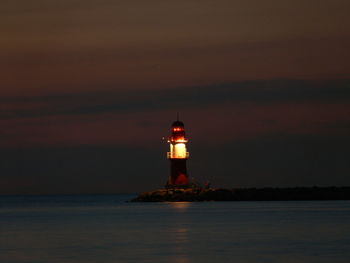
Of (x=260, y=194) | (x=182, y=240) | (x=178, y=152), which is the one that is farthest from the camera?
(x=260, y=194)

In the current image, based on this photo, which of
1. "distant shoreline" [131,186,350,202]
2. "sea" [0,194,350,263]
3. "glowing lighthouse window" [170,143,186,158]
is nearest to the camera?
"sea" [0,194,350,263]

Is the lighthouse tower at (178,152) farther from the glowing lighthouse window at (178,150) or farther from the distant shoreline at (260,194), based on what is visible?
the distant shoreline at (260,194)

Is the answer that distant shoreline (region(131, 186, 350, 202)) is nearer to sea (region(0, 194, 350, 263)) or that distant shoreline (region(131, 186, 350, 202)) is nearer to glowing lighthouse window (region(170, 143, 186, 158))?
glowing lighthouse window (region(170, 143, 186, 158))

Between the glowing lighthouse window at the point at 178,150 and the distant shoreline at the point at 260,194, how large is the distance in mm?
8838

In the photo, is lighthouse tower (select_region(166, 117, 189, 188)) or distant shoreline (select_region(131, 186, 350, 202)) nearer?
lighthouse tower (select_region(166, 117, 189, 188))

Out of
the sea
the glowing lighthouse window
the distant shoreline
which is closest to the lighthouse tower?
the glowing lighthouse window

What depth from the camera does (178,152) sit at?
87125 millimetres

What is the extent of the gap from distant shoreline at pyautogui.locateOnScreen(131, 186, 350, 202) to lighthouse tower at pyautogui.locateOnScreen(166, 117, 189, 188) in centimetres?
685

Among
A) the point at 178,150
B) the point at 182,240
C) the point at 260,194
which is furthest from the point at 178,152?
the point at 182,240

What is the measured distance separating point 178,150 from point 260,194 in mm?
20375

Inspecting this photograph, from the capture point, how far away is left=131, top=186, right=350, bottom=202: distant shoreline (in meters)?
99.1

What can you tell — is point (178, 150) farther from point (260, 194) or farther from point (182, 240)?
point (182, 240)

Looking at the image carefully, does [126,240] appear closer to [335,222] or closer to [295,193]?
[335,222]

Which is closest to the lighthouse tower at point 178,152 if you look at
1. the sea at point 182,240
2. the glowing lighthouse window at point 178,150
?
the glowing lighthouse window at point 178,150
